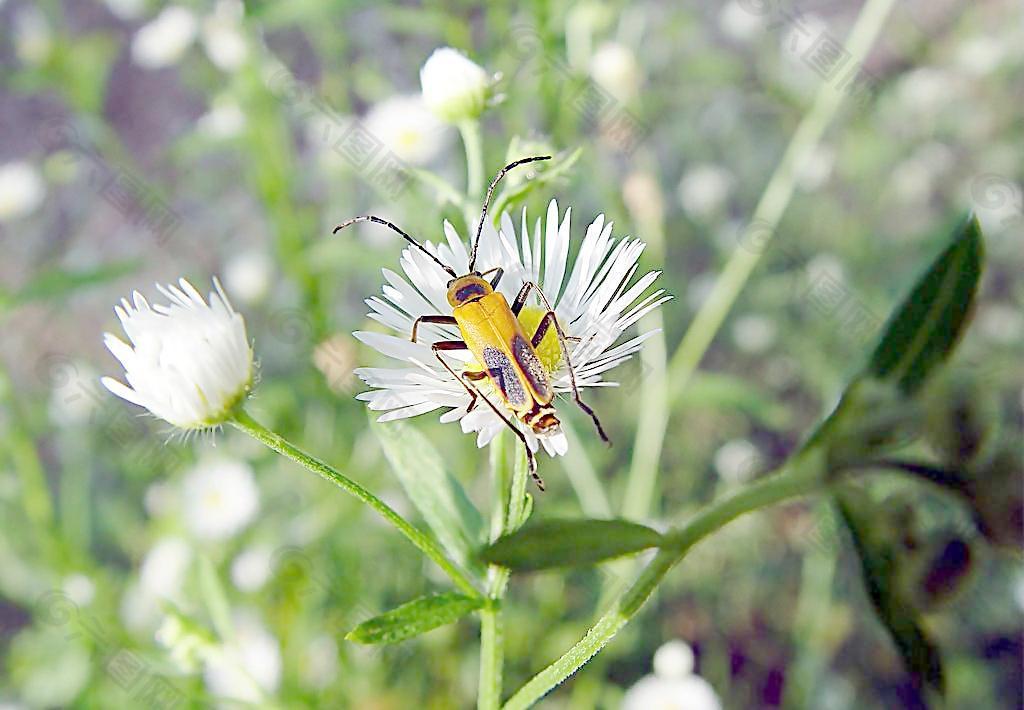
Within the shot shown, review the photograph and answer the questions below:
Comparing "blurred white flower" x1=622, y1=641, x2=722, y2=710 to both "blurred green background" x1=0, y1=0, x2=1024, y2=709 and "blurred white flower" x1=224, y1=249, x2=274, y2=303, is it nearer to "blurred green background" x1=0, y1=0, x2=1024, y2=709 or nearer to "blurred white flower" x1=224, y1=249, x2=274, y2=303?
"blurred green background" x1=0, y1=0, x2=1024, y2=709

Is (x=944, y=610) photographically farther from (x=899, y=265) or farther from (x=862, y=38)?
(x=899, y=265)

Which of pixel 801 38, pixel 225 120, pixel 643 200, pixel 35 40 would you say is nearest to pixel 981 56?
pixel 801 38

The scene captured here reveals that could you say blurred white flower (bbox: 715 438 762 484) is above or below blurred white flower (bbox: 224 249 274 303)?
above

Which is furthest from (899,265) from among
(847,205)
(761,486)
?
(761,486)

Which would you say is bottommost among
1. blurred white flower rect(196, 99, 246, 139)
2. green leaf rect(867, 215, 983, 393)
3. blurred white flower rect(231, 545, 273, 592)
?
blurred white flower rect(231, 545, 273, 592)

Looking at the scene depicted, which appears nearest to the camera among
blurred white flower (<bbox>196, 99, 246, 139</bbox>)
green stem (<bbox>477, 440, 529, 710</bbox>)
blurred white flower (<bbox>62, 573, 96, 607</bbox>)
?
green stem (<bbox>477, 440, 529, 710</bbox>)

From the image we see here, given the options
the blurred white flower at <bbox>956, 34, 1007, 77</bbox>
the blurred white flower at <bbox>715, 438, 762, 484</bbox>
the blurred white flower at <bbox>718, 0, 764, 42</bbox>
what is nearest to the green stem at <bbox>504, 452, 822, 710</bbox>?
the blurred white flower at <bbox>715, 438, 762, 484</bbox>

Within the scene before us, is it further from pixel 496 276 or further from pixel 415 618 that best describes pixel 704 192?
pixel 415 618

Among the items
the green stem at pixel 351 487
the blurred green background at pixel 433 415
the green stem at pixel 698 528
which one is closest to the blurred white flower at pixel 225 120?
the blurred green background at pixel 433 415
